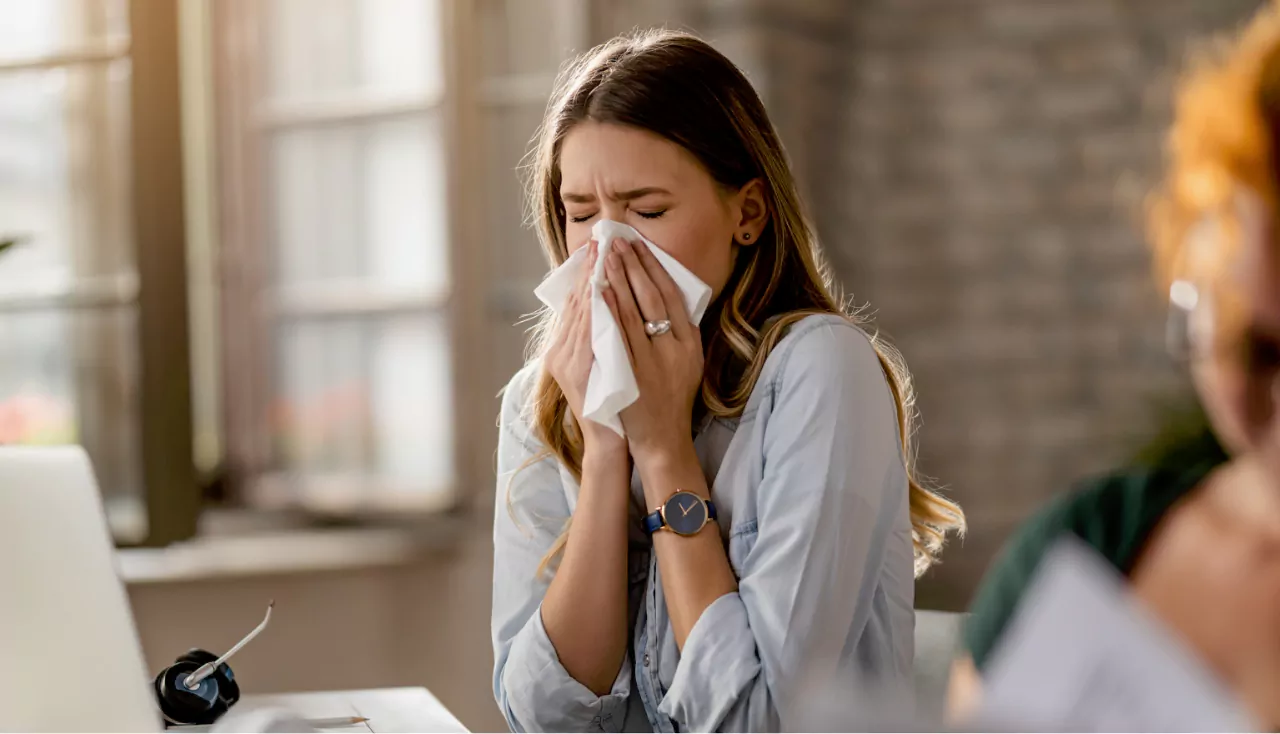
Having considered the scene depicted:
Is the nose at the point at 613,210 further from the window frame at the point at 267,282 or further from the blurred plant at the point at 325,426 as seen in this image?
the blurred plant at the point at 325,426

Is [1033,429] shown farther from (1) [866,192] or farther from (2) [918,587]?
(1) [866,192]

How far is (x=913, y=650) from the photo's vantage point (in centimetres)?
122

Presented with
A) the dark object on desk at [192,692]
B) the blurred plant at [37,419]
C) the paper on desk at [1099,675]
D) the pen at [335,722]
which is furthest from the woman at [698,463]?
the blurred plant at [37,419]

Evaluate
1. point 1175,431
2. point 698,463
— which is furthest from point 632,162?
point 1175,431

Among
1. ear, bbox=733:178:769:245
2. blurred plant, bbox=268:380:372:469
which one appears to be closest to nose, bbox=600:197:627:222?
ear, bbox=733:178:769:245

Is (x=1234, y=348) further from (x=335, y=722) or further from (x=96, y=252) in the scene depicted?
(x=96, y=252)

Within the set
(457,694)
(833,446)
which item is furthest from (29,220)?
(833,446)

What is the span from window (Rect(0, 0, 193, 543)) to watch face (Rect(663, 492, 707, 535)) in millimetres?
1598

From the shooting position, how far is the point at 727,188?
1.24m

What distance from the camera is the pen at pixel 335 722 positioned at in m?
1.16

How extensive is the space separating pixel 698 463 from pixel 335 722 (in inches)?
16.4

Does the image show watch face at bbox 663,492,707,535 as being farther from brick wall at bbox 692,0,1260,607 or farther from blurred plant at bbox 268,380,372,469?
brick wall at bbox 692,0,1260,607

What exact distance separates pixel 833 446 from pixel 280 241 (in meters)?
1.83

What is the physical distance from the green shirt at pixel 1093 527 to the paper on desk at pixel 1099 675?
0.20 meters
